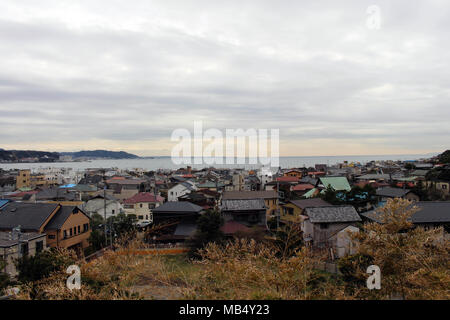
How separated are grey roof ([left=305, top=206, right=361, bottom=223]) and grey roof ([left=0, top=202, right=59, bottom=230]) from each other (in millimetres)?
16663

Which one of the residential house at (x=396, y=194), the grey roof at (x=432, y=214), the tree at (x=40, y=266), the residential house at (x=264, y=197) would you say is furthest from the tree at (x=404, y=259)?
the residential house at (x=396, y=194)

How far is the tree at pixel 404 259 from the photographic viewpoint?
5871 millimetres

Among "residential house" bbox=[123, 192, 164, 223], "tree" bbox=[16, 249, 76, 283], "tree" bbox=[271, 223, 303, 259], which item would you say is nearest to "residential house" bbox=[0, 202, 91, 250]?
"tree" bbox=[16, 249, 76, 283]

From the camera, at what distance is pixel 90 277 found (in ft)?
25.6

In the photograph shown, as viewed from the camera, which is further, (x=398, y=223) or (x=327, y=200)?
(x=327, y=200)

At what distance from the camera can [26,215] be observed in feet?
58.9

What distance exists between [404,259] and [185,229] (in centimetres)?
1723

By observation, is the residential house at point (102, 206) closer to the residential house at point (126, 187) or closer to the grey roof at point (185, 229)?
the grey roof at point (185, 229)

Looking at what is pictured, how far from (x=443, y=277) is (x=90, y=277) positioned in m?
8.26

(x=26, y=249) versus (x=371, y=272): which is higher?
(x=371, y=272)
